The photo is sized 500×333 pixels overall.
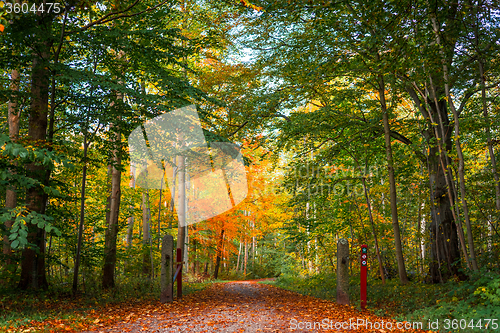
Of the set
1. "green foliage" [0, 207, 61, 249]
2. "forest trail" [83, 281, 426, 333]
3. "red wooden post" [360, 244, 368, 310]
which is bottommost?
"forest trail" [83, 281, 426, 333]

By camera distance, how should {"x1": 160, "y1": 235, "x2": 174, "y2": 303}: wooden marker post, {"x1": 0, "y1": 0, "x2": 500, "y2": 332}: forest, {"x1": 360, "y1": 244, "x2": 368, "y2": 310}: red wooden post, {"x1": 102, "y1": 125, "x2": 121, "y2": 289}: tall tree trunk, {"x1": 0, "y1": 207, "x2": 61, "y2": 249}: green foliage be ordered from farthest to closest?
{"x1": 102, "y1": 125, "x2": 121, "y2": 289}: tall tree trunk < {"x1": 160, "y1": 235, "x2": 174, "y2": 303}: wooden marker post < {"x1": 360, "y1": 244, "x2": 368, "y2": 310}: red wooden post < {"x1": 0, "y1": 0, "x2": 500, "y2": 332}: forest < {"x1": 0, "y1": 207, "x2": 61, "y2": 249}: green foliage

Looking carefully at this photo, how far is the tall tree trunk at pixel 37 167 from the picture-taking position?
7115 mm

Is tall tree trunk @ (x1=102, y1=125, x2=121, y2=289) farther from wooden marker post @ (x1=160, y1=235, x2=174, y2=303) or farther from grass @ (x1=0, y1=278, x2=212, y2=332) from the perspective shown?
wooden marker post @ (x1=160, y1=235, x2=174, y2=303)

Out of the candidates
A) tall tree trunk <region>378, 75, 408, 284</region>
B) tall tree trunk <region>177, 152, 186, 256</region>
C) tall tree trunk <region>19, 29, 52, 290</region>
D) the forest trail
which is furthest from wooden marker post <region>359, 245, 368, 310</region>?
tall tree trunk <region>177, 152, 186, 256</region>

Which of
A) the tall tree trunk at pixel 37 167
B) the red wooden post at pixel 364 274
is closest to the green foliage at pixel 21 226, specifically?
the tall tree trunk at pixel 37 167

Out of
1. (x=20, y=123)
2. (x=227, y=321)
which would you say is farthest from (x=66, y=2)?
(x=227, y=321)

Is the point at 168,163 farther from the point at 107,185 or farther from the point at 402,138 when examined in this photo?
the point at 402,138

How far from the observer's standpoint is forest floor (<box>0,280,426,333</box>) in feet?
16.0

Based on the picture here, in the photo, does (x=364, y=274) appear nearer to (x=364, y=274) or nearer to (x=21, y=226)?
A: (x=364, y=274)

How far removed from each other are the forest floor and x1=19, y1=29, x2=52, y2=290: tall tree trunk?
82.8 inches

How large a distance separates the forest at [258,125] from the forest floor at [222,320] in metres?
0.11

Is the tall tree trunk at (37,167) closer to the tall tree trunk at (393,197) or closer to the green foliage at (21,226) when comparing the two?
the green foliage at (21,226)

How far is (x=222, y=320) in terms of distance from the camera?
5445 millimetres

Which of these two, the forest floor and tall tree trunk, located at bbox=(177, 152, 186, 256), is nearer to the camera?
the forest floor
